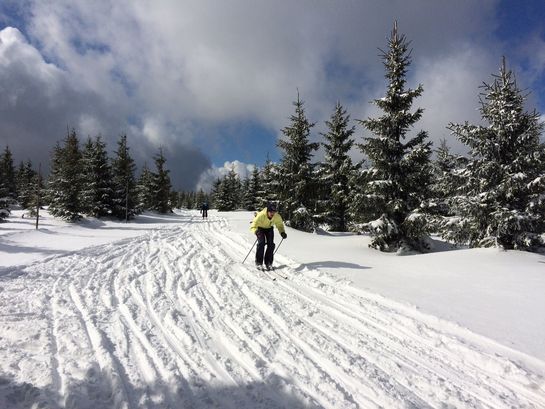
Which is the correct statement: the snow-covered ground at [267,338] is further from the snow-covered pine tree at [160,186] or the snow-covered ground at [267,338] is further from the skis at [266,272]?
the snow-covered pine tree at [160,186]

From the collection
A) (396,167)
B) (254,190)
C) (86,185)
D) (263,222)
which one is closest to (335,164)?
(396,167)

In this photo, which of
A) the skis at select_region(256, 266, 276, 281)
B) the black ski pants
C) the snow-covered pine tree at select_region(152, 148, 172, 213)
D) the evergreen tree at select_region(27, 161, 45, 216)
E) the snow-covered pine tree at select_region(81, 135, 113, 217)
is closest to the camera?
the skis at select_region(256, 266, 276, 281)

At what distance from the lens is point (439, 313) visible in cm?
521

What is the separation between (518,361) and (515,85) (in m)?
13.0

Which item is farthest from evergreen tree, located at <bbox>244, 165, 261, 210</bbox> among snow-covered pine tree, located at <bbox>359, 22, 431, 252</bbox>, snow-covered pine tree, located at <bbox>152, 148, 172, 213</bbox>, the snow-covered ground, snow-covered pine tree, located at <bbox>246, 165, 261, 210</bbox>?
the snow-covered ground

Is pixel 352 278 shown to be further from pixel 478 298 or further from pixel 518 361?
pixel 518 361

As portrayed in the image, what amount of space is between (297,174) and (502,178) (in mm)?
11356

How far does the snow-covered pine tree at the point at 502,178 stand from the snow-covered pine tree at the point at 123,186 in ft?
77.7

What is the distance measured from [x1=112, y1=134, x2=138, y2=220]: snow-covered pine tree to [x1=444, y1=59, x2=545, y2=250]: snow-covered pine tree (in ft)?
77.7

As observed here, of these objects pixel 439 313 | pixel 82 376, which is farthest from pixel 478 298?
pixel 82 376

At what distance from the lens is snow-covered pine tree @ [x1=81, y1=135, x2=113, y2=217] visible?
2523cm

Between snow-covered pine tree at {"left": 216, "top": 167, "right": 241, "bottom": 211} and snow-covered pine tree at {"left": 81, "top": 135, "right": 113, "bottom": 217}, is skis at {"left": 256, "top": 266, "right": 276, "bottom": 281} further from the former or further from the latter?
snow-covered pine tree at {"left": 216, "top": 167, "right": 241, "bottom": 211}

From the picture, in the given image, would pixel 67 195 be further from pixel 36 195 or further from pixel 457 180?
pixel 457 180

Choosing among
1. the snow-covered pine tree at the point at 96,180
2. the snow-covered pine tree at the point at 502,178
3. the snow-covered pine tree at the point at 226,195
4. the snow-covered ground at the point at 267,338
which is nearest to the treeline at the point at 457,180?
the snow-covered pine tree at the point at 502,178
